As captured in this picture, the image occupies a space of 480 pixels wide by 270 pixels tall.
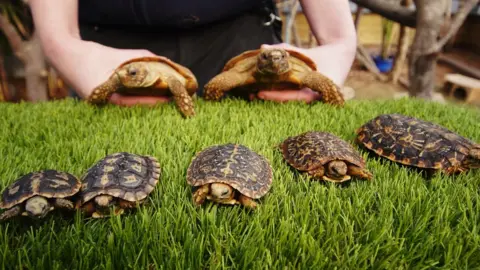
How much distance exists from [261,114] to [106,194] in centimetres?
126

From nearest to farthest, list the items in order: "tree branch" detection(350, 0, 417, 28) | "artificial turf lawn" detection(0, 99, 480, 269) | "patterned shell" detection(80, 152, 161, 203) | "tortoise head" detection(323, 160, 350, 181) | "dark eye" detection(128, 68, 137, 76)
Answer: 1. "artificial turf lawn" detection(0, 99, 480, 269)
2. "patterned shell" detection(80, 152, 161, 203)
3. "tortoise head" detection(323, 160, 350, 181)
4. "dark eye" detection(128, 68, 137, 76)
5. "tree branch" detection(350, 0, 417, 28)

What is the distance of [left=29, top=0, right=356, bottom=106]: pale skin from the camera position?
2.36 meters

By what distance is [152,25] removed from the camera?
2.70 meters

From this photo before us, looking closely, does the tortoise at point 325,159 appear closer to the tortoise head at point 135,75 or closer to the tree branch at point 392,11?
the tortoise head at point 135,75

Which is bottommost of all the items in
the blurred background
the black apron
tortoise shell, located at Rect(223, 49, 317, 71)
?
the blurred background

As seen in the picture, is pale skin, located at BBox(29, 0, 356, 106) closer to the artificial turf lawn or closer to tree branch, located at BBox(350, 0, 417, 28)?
the artificial turf lawn

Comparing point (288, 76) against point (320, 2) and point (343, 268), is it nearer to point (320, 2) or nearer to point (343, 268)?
point (320, 2)

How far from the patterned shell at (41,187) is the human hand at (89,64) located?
119 cm

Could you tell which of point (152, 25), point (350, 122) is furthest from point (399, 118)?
point (152, 25)

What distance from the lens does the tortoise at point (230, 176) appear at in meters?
1.30

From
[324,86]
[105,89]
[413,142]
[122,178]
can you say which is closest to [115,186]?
[122,178]

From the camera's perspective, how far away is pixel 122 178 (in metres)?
1.34

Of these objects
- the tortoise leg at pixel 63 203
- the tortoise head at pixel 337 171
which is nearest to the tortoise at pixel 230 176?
the tortoise head at pixel 337 171

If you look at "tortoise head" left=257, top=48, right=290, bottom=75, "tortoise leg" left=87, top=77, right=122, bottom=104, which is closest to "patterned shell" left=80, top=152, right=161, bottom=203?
"tortoise leg" left=87, top=77, right=122, bottom=104
